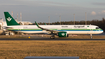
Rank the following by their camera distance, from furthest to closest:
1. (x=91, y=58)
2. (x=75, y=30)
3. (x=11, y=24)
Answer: (x=11, y=24)
(x=75, y=30)
(x=91, y=58)

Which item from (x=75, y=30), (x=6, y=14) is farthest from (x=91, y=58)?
(x=6, y=14)

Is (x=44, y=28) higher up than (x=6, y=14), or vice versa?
(x=6, y=14)

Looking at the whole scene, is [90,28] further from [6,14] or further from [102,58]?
[102,58]

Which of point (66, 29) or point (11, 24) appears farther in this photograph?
point (11, 24)

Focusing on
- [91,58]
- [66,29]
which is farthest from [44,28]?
[91,58]

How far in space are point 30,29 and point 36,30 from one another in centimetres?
158

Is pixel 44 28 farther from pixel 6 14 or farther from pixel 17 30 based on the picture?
pixel 6 14

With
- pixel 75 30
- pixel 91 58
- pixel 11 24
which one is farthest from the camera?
pixel 11 24

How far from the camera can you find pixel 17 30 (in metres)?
50.6

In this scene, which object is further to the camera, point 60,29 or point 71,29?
point 60,29

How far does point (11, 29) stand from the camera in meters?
50.7

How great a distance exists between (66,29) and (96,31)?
7566 mm

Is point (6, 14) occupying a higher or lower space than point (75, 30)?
higher

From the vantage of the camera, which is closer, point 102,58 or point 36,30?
point 102,58
